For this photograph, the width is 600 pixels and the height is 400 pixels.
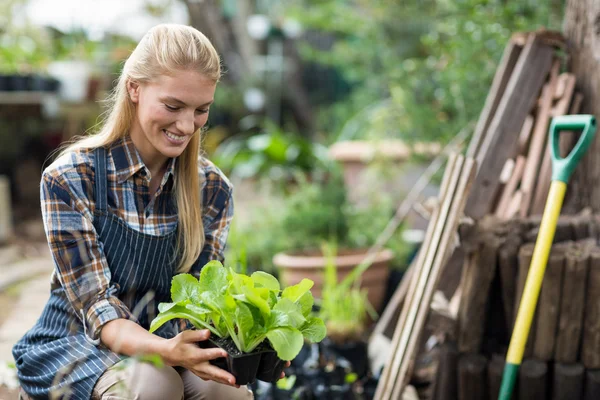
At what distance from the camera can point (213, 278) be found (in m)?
1.57

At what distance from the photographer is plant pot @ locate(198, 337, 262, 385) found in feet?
4.70

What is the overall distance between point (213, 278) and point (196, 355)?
20cm

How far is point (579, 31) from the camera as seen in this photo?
261 centimetres

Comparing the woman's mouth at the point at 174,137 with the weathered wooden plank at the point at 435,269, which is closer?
the woman's mouth at the point at 174,137

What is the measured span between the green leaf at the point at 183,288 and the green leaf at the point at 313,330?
0.26 metres

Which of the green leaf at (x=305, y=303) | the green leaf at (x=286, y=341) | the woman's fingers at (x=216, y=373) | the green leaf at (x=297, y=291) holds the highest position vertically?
the green leaf at (x=297, y=291)

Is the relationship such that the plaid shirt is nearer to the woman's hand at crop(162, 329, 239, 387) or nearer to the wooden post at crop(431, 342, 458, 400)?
→ the woman's hand at crop(162, 329, 239, 387)

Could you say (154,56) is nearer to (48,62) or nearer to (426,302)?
(426,302)

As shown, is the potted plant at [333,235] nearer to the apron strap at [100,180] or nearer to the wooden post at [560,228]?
the wooden post at [560,228]

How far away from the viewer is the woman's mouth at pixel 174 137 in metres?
1.73

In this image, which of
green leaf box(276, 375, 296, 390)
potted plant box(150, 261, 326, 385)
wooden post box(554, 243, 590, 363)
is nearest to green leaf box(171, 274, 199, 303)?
potted plant box(150, 261, 326, 385)

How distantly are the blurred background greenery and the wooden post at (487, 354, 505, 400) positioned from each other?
91 centimetres

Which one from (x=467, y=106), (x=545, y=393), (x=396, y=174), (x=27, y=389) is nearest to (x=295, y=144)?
(x=396, y=174)

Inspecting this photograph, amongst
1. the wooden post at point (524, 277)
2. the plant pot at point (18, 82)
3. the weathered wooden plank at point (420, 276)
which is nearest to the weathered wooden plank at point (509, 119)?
the weathered wooden plank at point (420, 276)
